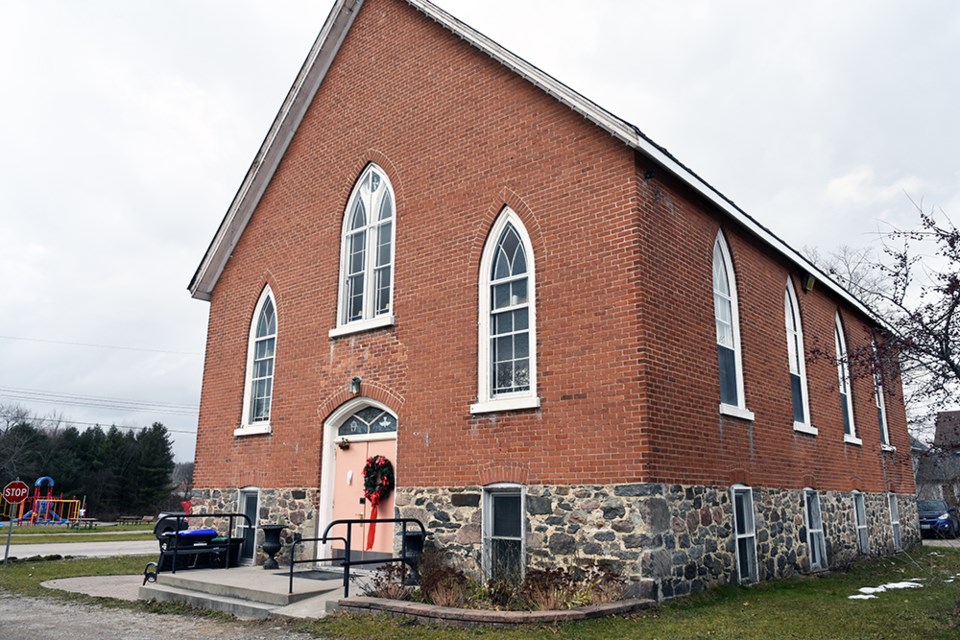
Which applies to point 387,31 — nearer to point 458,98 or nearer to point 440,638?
point 458,98

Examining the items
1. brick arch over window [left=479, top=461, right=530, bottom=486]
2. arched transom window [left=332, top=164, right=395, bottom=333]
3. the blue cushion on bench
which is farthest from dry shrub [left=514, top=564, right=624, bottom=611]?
the blue cushion on bench

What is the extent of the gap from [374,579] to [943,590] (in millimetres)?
8244

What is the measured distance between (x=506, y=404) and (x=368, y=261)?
4.34m

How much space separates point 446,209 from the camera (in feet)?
40.2

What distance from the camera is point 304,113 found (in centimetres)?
1564

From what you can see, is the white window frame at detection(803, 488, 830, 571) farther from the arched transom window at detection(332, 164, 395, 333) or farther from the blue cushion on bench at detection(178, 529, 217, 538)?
the blue cushion on bench at detection(178, 529, 217, 538)

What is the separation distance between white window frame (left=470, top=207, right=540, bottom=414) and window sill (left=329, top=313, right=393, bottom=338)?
6.38 feet

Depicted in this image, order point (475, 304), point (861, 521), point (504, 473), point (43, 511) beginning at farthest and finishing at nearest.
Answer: point (43, 511), point (861, 521), point (475, 304), point (504, 473)

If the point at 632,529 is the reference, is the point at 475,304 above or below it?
above

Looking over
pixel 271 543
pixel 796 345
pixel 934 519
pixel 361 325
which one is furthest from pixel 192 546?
pixel 934 519

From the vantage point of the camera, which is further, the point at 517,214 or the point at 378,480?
the point at 378,480

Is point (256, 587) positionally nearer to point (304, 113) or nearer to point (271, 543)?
point (271, 543)

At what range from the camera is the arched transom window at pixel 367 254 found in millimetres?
13258

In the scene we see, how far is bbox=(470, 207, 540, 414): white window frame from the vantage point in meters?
10.6
